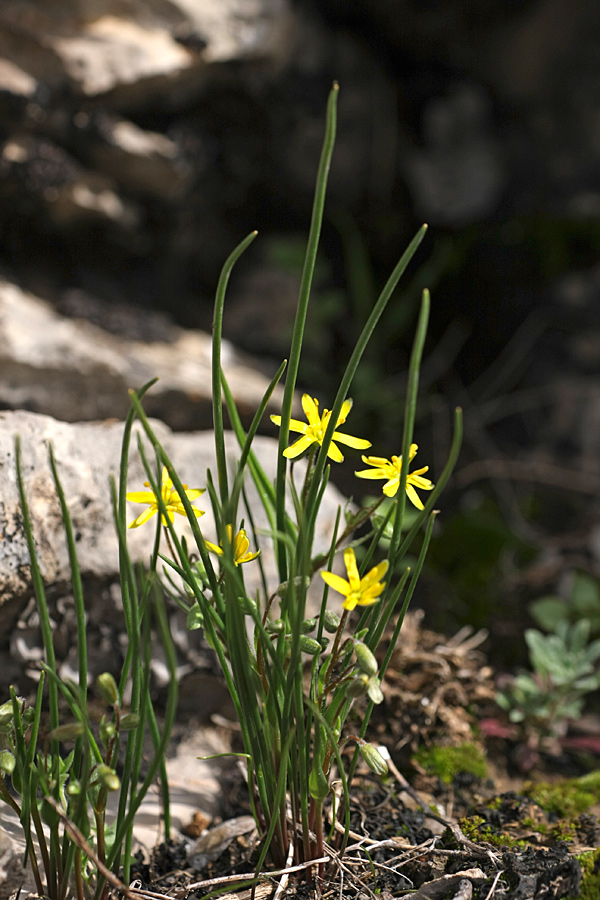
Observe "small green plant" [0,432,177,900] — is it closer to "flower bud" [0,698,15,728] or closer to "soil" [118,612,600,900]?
"flower bud" [0,698,15,728]

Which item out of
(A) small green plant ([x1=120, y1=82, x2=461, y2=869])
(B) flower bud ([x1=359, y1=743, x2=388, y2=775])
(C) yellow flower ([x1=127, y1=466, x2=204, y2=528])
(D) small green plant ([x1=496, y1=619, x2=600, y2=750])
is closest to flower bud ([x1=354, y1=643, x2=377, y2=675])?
(A) small green plant ([x1=120, y1=82, x2=461, y2=869])

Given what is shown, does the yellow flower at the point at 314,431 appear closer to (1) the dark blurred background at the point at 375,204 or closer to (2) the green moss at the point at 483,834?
(2) the green moss at the point at 483,834

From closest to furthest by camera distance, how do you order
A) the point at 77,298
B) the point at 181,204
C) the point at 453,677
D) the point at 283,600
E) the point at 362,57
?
the point at 283,600, the point at 453,677, the point at 77,298, the point at 181,204, the point at 362,57

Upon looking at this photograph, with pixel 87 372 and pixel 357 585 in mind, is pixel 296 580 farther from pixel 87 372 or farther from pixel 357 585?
pixel 87 372

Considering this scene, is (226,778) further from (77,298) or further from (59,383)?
(77,298)

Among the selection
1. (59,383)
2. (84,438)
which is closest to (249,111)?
(59,383)

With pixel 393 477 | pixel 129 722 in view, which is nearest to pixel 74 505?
pixel 129 722

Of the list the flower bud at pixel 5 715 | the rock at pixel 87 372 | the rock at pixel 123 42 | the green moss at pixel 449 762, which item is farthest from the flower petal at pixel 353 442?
the rock at pixel 123 42
